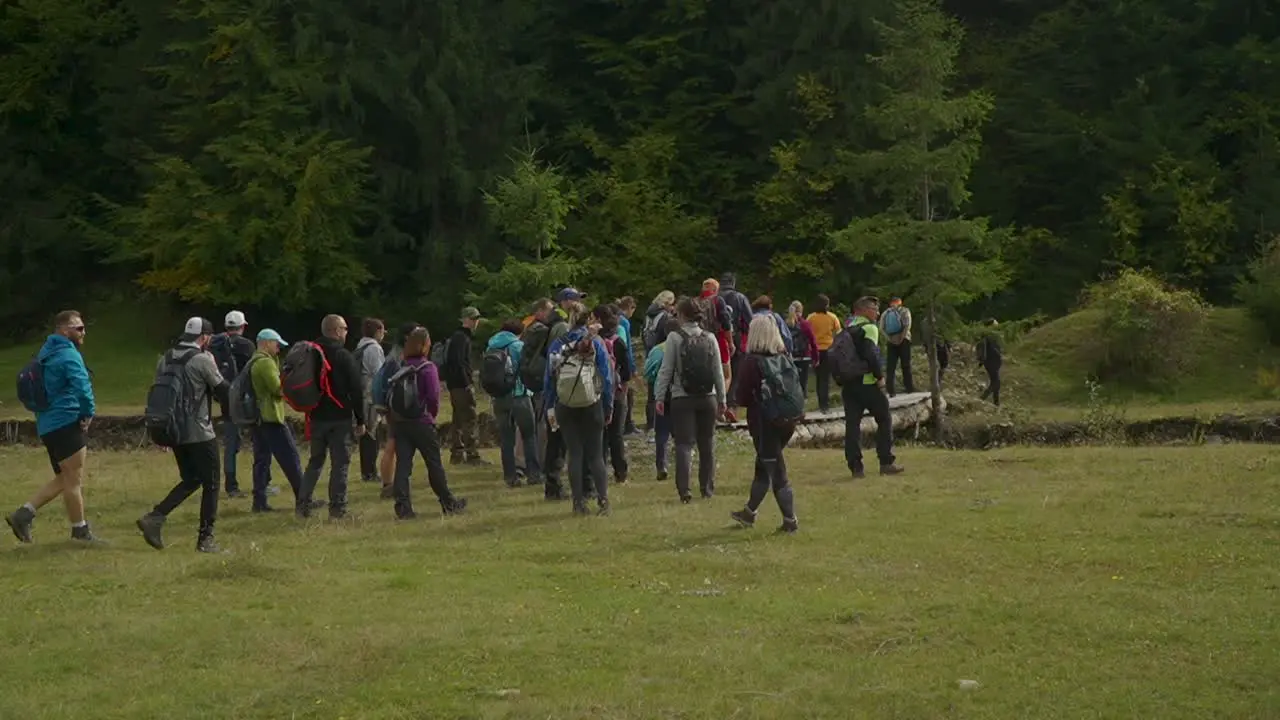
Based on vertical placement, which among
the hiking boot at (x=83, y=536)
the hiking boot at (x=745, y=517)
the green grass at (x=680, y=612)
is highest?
the hiking boot at (x=83, y=536)

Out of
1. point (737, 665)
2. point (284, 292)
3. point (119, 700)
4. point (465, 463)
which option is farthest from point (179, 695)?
point (284, 292)

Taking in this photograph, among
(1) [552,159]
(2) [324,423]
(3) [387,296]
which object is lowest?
(2) [324,423]

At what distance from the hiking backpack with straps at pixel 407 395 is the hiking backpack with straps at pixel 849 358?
15.0ft

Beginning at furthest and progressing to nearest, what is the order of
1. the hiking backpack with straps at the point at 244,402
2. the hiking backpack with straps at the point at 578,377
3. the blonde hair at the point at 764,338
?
1. the hiking backpack with straps at the point at 244,402
2. the hiking backpack with straps at the point at 578,377
3. the blonde hair at the point at 764,338

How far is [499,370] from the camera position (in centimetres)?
1742

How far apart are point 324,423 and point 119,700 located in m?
5.80

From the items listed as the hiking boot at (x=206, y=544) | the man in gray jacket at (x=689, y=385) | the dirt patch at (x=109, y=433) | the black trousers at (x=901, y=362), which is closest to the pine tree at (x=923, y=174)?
the black trousers at (x=901, y=362)

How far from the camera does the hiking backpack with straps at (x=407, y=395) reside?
48.9ft

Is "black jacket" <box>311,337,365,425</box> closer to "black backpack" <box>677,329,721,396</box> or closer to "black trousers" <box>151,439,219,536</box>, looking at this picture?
"black trousers" <box>151,439,219,536</box>

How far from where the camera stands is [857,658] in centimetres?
992

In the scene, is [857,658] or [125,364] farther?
[125,364]

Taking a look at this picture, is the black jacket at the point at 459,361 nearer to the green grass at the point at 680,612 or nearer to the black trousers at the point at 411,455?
the green grass at the point at 680,612

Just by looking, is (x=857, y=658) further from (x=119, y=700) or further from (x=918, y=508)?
(x=918, y=508)

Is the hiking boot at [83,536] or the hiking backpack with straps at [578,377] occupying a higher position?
the hiking backpack with straps at [578,377]
